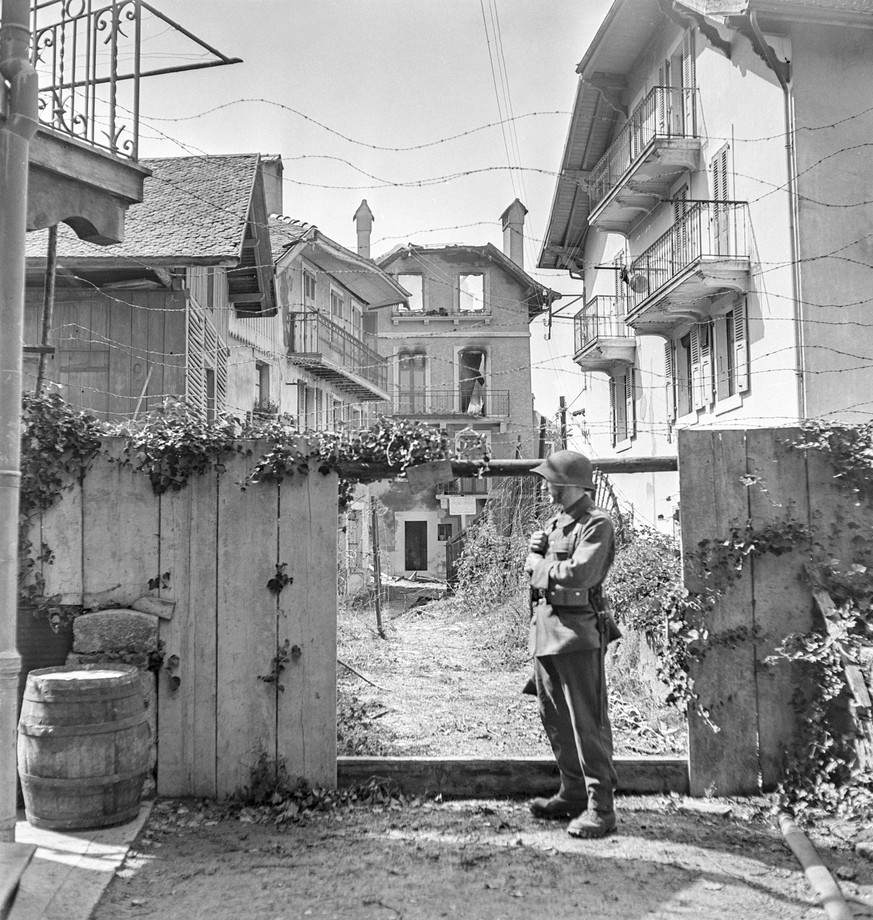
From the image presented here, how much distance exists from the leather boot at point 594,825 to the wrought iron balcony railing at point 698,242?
11.4 metres

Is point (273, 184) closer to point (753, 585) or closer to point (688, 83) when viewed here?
point (688, 83)

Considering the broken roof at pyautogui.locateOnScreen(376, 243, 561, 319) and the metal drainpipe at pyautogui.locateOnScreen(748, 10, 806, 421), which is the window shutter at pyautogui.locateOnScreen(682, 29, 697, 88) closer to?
the metal drainpipe at pyautogui.locateOnScreen(748, 10, 806, 421)

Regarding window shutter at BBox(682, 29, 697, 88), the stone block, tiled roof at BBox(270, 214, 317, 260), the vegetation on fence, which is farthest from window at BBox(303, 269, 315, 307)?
the stone block

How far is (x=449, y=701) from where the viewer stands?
28.6ft

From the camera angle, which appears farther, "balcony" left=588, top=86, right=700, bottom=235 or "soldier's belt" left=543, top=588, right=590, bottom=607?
"balcony" left=588, top=86, right=700, bottom=235

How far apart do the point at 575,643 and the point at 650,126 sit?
16.6 metres

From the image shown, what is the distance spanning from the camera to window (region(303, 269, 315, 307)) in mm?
24922

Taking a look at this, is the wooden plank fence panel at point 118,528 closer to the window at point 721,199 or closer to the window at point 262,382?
the window at point 721,199

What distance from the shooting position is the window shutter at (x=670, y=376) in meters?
19.4

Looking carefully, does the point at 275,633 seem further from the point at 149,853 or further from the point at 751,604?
the point at 751,604

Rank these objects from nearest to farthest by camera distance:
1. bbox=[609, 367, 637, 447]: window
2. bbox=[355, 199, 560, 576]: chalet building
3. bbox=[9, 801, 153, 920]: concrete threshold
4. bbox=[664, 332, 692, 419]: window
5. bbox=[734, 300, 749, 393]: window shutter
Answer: bbox=[9, 801, 153, 920]: concrete threshold, bbox=[734, 300, 749, 393]: window shutter, bbox=[664, 332, 692, 419]: window, bbox=[609, 367, 637, 447]: window, bbox=[355, 199, 560, 576]: chalet building

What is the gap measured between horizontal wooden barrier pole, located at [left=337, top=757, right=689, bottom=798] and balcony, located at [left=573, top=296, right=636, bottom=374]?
16578 millimetres

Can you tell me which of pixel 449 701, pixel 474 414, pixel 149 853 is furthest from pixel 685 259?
pixel 474 414

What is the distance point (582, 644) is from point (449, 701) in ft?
13.4
